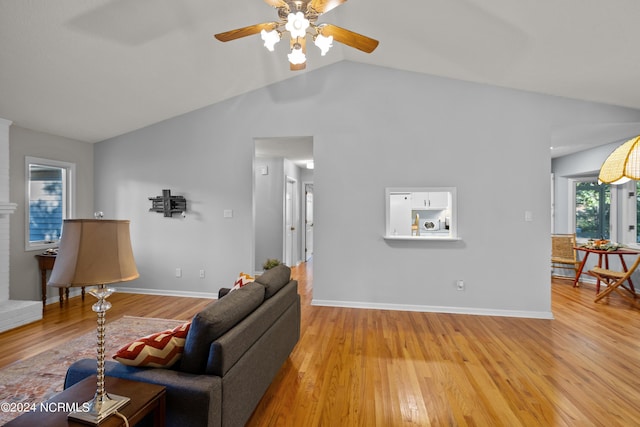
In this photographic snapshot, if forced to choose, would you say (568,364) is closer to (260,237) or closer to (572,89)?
(572,89)

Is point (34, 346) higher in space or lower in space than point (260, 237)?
lower

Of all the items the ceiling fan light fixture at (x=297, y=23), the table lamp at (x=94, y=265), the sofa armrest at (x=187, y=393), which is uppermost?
the ceiling fan light fixture at (x=297, y=23)

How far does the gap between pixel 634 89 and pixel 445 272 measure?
9.05 ft

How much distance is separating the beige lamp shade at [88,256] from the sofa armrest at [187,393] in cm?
50

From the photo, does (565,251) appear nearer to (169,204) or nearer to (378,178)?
(378,178)

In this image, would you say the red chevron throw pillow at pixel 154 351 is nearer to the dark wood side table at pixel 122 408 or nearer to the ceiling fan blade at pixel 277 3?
the dark wood side table at pixel 122 408

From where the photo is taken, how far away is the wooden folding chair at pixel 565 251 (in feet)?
17.8

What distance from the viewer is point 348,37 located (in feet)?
7.17

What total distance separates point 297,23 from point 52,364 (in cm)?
324

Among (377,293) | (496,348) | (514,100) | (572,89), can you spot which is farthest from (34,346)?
(572,89)

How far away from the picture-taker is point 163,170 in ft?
15.3

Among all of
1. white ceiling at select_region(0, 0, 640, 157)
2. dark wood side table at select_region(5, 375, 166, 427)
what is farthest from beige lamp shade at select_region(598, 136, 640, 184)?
dark wood side table at select_region(5, 375, 166, 427)

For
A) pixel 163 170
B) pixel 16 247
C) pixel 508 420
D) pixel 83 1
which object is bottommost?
pixel 508 420

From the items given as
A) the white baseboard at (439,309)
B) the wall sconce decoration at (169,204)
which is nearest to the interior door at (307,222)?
the wall sconce decoration at (169,204)
